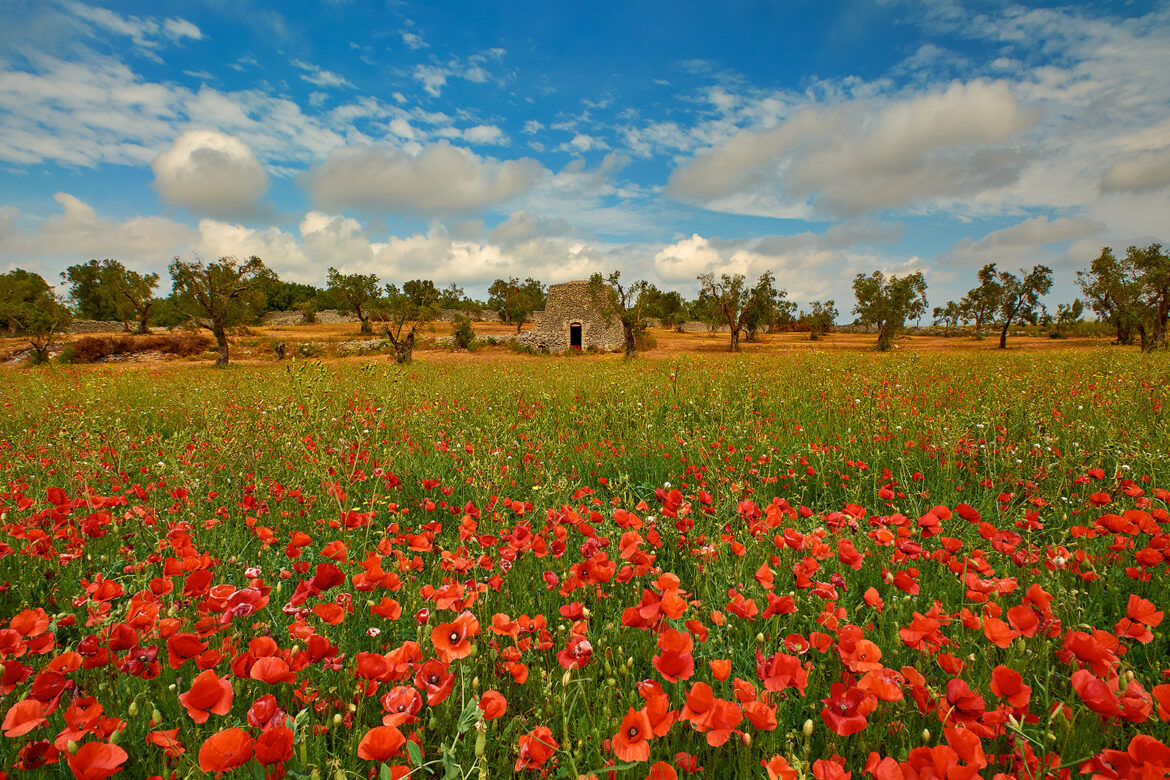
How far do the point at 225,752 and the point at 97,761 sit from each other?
0.92 feet

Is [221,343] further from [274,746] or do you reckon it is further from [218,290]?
[274,746]

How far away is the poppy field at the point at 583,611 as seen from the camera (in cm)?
126

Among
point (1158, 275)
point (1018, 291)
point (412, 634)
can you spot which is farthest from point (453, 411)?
point (1018, 291)

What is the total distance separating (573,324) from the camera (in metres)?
41.0

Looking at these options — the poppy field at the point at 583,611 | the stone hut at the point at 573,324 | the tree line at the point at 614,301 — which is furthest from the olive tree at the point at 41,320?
the poppy field at the point at 583,611

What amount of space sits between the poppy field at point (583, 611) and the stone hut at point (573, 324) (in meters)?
35.1

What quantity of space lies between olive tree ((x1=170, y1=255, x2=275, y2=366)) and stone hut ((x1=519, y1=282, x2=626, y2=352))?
19107 mm

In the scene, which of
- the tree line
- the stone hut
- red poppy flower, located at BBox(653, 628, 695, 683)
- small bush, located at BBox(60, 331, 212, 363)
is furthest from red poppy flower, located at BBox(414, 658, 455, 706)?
small bush, located at BBox(60, 331, 212, 363)

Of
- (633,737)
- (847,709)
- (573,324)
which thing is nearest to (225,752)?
(633,737)

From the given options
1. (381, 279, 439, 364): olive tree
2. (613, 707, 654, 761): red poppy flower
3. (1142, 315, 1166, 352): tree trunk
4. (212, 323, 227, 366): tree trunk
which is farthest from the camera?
(381, 279, 439, 364): olive tree

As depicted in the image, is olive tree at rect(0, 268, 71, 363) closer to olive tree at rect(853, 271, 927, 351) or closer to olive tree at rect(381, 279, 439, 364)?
olive tree at rect(381, 279, 439, 364)

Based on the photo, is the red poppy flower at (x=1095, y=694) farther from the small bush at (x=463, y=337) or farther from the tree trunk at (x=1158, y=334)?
the small bush at (x=463, y=337)

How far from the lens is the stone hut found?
4066cm

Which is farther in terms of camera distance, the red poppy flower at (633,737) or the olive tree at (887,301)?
the olive tree at (887,301)
